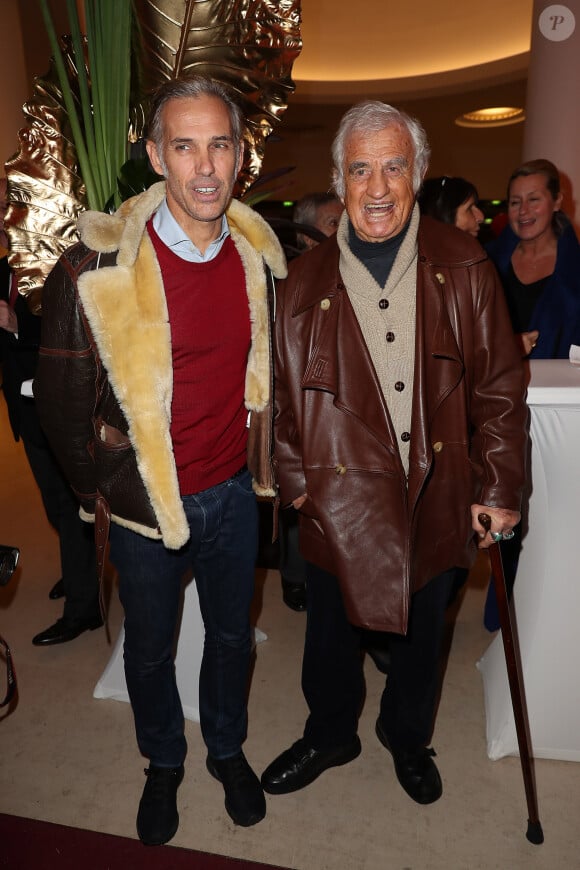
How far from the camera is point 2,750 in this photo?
7.49 feet

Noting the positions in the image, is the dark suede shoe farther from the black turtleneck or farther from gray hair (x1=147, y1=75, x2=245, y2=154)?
gray hair (x1=147, y1=75, x2=245, y2=154)

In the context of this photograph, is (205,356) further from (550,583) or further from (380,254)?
→ (550,583)

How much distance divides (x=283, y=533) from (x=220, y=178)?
1818 millimetres

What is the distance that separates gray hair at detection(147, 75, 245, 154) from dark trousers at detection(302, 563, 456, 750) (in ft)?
3.73

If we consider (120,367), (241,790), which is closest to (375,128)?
(120,367)

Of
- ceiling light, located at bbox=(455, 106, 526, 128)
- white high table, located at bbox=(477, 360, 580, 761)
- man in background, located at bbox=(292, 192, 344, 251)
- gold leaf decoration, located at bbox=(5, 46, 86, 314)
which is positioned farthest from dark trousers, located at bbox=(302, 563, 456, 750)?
ceiling light, located at bbox=(455, 106, 526, 128)

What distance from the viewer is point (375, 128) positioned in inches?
62.5

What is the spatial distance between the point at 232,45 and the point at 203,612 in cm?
190

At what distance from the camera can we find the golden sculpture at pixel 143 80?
2361 mm

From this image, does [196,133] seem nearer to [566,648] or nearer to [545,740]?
[566,648]

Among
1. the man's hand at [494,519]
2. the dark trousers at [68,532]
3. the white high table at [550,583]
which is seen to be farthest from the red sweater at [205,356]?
the dark trousers at [68,532]

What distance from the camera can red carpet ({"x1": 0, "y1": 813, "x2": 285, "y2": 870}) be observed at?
1864mm

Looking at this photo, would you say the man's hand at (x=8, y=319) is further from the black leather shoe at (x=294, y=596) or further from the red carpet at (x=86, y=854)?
the red carpet at (x=86, y=854)

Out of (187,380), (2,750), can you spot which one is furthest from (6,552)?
(2,750)
